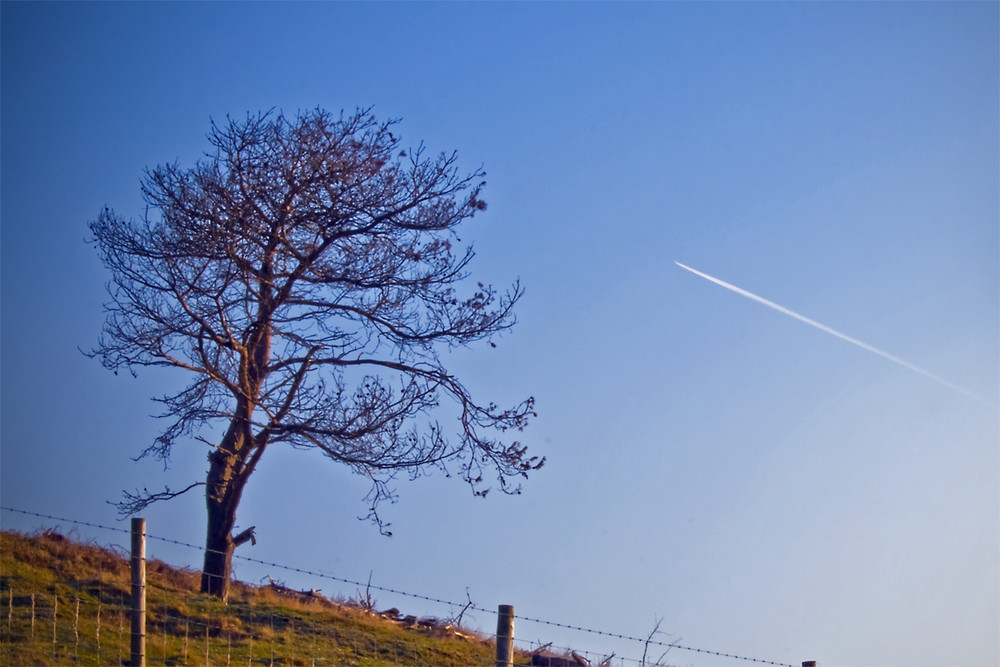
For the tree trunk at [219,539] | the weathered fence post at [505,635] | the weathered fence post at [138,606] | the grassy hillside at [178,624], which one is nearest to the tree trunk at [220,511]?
the tree trunk at [219,539]

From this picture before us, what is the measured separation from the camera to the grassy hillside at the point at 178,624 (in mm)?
9523

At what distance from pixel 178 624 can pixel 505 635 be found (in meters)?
5.63

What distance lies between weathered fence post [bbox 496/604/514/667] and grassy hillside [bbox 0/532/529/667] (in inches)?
133

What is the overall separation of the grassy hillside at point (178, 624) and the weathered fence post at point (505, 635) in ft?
11.1

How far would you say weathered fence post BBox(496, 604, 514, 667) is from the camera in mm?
7324

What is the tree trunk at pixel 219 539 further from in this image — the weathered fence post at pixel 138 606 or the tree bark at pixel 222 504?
the weathered fence post at pixel 138 606

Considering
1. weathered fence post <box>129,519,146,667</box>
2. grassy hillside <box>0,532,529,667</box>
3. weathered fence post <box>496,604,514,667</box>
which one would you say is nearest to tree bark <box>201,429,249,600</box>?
grassy hillside <box>0,532,529,667</box>

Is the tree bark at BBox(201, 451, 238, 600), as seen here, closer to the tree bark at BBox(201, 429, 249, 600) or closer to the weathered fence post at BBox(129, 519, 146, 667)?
the tree bark at BBox(201, 429, 249, 600)

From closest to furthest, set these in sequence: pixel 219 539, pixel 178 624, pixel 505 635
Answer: pixel 505 635, pixel 178 624, pixel 219 539

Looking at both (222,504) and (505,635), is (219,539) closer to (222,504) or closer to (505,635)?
(222,504)

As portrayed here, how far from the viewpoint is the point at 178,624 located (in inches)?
449

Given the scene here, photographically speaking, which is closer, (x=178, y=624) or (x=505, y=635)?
(x=505, y=635)

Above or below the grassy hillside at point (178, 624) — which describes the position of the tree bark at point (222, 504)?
above

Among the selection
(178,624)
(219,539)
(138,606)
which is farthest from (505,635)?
(219,539)
